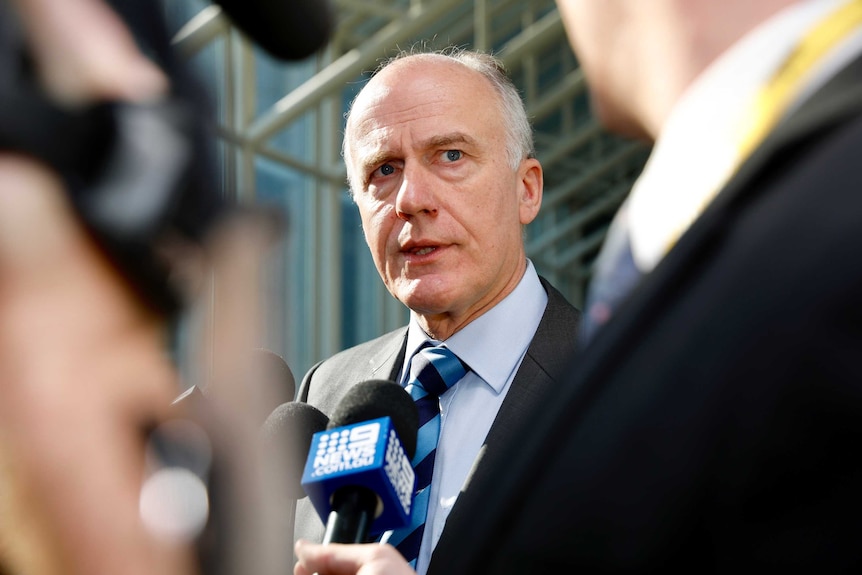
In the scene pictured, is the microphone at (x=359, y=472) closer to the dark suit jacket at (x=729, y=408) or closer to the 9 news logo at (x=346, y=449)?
the 9 news logo at (x=346, y=449)

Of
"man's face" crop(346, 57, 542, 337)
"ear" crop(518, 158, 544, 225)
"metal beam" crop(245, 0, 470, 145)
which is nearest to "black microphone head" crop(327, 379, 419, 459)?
"man's face" crop(346, 57, 542, 337)

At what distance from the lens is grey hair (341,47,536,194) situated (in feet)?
7.93

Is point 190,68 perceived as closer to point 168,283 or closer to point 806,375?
point 168,283

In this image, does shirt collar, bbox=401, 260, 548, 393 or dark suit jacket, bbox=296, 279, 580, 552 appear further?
shirt collar, bbox=401, 260, 548, 393

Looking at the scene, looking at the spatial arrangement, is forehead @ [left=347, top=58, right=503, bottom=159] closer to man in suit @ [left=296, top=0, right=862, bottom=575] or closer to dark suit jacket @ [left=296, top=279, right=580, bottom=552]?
dark suit jacket @ [left=296, top=279, right=580, bottom=552]

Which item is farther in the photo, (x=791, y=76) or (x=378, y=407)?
(x=378, y=407)

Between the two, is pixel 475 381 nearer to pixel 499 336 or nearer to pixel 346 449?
pixel 499 336

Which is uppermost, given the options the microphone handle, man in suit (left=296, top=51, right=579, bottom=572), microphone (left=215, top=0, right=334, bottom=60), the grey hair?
the grey hair

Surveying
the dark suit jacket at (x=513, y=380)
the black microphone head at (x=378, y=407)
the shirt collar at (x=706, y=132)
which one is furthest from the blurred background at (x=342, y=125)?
the shirt collar at (x=706, y=132)

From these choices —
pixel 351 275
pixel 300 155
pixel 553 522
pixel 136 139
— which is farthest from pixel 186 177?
pixel 351 275

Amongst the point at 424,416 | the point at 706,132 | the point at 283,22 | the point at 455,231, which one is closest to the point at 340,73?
the point at 455,231

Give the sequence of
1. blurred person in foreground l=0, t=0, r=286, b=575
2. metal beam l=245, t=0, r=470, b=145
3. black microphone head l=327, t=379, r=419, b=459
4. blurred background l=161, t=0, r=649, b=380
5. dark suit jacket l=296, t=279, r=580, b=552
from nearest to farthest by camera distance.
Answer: blurred person in foreground l=0, t=0, r=286, b=575 → black microphone head l=327, t=379, r=419, b=459 → dark suit jacket l=296, t=279, r=580, b=552 → metal beam l=245, t=0, r=470, b=145 → blurred background l=161, t=0, r=649, b=380

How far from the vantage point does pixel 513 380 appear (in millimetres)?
2002

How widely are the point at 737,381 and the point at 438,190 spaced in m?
1.74
